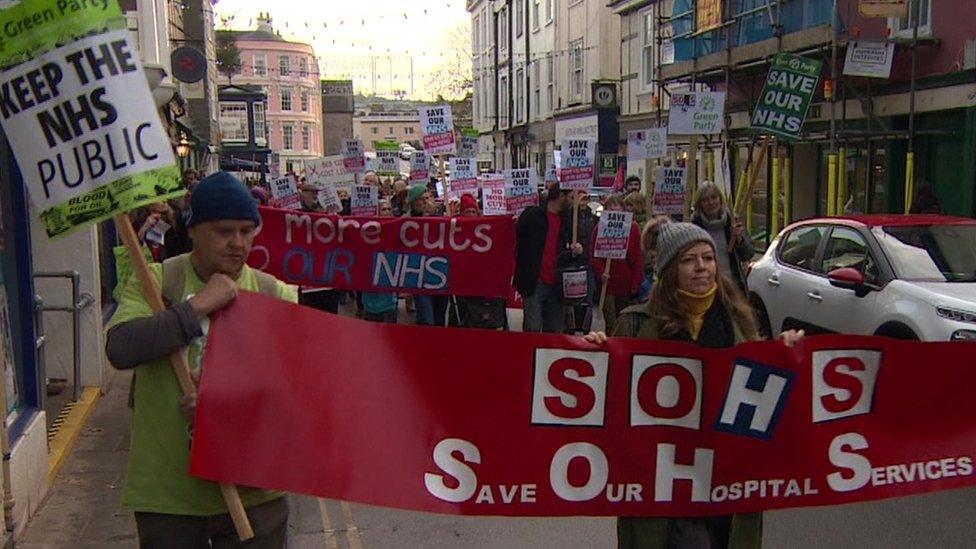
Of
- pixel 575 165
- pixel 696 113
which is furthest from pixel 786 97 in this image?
pixel 575 165

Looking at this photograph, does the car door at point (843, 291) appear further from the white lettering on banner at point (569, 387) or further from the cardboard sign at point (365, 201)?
the cardboard sign at point (365, 201)

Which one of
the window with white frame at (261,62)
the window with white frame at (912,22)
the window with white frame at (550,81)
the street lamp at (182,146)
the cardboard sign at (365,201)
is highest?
the window with white frame at (261,62)

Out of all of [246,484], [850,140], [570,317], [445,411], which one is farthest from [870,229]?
[850,140]

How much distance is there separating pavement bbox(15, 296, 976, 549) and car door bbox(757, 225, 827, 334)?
3373 millimetres

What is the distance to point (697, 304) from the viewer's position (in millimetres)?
3709

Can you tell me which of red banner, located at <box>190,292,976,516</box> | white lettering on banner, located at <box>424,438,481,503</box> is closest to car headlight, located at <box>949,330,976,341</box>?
red banner, located at <box>190,292,976,516</box>

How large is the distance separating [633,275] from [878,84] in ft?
37.8

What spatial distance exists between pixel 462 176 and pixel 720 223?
7463 mm

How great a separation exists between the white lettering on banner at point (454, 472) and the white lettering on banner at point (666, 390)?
0.59 meters

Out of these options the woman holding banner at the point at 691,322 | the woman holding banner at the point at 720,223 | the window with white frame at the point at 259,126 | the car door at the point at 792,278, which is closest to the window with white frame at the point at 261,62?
the window with white frame at the point at 259,126

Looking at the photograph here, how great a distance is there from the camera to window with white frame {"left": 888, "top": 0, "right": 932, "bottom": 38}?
56.4 ft

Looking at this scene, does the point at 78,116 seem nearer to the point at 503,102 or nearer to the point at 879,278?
the point at 879,278

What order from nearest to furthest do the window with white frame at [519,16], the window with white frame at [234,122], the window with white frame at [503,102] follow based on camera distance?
the window with white frame at [519,16] < the window with white frame at [234,122] < the window with white frame at [503,102]

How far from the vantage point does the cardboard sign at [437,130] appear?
14.8 meters
